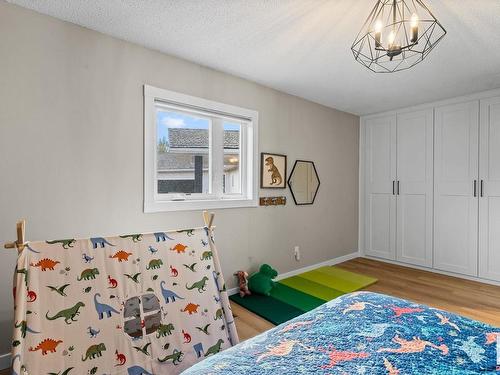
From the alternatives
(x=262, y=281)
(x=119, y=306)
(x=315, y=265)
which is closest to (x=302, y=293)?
(x=262, y=281)

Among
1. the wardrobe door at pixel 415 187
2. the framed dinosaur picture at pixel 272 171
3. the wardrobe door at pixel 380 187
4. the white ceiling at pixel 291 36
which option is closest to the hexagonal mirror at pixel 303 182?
the framed dinosaur picture at pixel 272 171

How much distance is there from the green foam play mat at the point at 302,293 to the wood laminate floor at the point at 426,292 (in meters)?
0.11

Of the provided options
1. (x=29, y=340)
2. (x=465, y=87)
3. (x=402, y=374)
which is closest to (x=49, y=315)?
(x=29, y=340)

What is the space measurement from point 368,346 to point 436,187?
3697mm

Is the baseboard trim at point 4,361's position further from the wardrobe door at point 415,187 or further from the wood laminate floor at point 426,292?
the wardrobe door at point 415,187

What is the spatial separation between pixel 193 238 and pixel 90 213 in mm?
938

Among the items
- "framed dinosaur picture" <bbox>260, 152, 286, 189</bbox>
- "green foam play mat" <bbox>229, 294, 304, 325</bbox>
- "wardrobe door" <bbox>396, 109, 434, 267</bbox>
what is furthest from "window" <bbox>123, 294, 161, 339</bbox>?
"wardrobe door" <bbox>396, 109, 434, 267</bbox>

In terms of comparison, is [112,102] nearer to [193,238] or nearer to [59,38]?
[59,38]

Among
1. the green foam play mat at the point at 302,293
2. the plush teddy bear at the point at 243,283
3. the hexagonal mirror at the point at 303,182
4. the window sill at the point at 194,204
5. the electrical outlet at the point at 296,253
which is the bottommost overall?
the green foam play mat at the point at 302,293

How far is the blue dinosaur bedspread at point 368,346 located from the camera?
924 millimetres

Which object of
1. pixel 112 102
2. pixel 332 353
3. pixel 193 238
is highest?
pixel 112 102

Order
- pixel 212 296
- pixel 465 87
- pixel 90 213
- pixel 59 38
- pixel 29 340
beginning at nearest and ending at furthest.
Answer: pixel 29 340 → pixel 212 296 → pixel 59 38 → pixel 90 213 → pixel 465 87

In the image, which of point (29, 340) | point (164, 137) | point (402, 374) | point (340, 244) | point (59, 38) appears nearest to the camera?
point (402, 374)

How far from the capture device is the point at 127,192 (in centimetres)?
245
